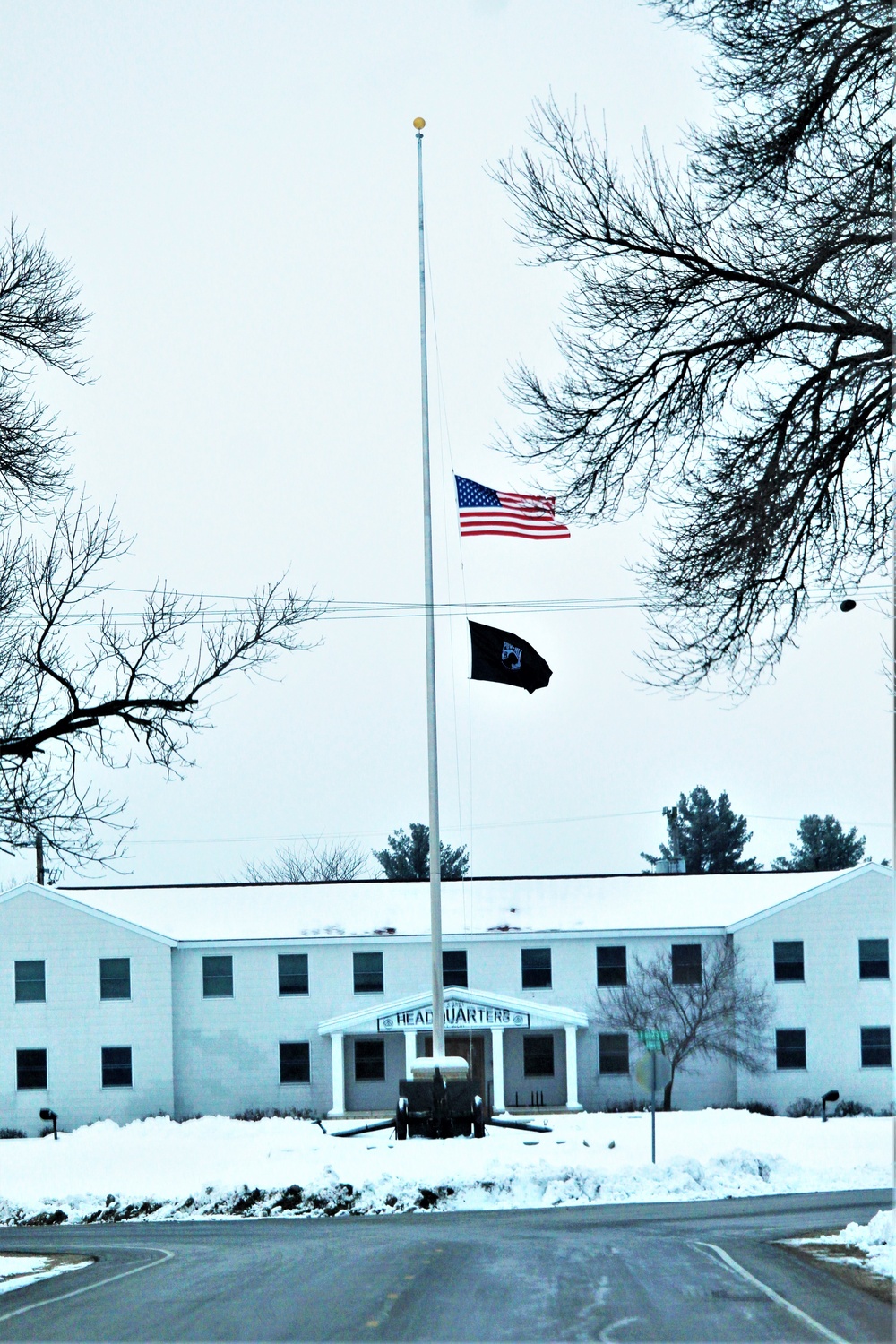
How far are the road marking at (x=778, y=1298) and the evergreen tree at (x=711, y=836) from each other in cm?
6871

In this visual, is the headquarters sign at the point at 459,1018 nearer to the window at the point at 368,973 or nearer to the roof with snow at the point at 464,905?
the window at the point at 368,973

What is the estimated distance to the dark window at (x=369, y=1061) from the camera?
161 ft

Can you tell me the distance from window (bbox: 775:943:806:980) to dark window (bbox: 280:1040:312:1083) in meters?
14.5

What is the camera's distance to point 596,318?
12.1 meters

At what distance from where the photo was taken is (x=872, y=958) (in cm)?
4797

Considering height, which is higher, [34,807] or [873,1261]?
[34,807]

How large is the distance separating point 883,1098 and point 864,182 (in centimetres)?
4083

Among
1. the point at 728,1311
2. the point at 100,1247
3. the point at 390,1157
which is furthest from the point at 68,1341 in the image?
the point at 390,1157

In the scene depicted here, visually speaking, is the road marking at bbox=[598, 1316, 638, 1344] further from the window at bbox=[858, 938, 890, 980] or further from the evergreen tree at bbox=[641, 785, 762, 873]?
the evergreen tree at bbox=[641, 785, 762, 873]

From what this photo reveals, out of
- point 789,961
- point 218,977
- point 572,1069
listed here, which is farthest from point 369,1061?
point 789,961

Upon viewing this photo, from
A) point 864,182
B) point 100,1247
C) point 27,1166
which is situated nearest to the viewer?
point 864,182

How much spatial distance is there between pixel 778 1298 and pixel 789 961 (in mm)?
36626

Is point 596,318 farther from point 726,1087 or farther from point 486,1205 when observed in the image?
point 726,1087

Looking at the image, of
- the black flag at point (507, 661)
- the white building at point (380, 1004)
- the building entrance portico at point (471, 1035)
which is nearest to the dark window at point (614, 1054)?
the white building at point (380, 1004)
